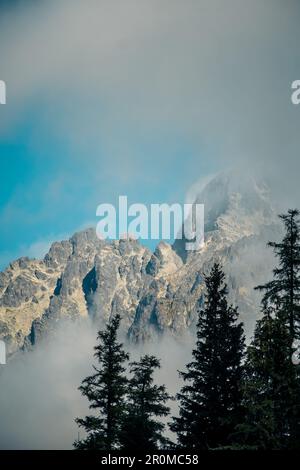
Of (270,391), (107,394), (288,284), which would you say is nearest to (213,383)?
(270,391)

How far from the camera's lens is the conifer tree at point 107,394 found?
32.1 metres

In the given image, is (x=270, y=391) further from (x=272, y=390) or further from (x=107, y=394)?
(x=107, y=394)

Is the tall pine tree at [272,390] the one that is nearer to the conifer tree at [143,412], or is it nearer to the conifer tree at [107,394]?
the conifer tree at [107,394]

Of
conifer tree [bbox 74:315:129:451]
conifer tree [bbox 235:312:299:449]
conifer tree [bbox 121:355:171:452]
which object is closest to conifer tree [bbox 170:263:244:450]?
conifer tree [bbox 74:315:129:451]

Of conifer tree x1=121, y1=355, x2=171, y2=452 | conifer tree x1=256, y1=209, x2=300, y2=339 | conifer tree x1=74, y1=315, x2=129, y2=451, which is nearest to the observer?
conifer tree x1=256, y1=209, x2=300, y2=339

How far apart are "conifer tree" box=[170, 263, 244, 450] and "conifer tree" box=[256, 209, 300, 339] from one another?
2.68 meters

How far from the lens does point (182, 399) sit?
30.4 metres

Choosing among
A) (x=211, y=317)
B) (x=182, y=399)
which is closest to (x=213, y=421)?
(x=182, y=399)

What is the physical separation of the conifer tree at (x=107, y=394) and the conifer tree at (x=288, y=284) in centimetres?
1139

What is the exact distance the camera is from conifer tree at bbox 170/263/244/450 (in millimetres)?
28422

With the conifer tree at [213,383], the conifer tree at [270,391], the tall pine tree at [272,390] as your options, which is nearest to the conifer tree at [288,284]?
the tall pine tree at [272,390]

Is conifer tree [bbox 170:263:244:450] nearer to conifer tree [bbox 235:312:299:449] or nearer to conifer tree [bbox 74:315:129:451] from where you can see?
conifer tree [bbox 74:315:129:451]
